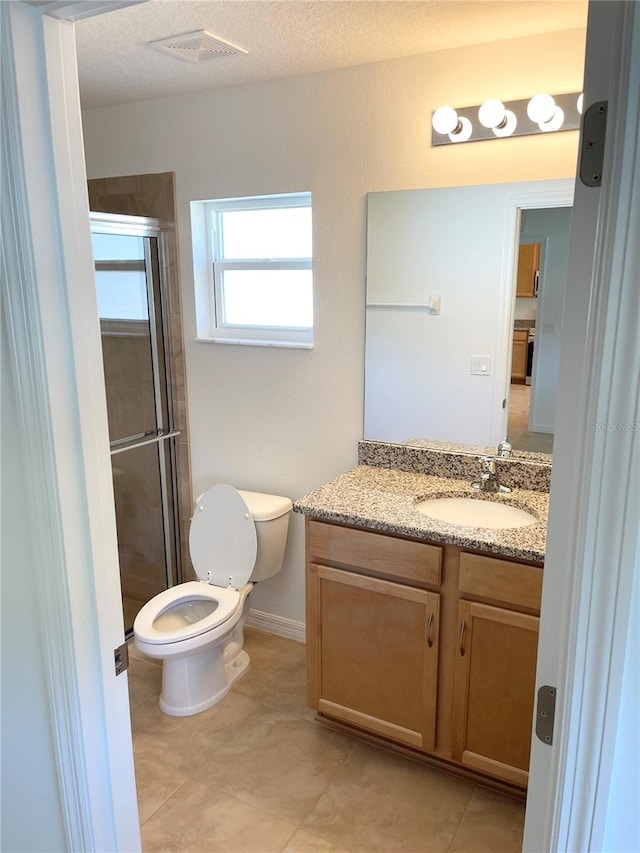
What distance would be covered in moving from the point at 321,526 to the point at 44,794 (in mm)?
1146

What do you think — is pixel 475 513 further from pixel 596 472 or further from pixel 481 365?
pixel 596 472

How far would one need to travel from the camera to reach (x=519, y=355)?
2287mm

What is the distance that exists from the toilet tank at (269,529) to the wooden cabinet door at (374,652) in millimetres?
514

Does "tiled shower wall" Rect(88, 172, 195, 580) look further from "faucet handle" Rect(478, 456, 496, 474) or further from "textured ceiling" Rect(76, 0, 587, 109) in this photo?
"faucet handle" Rect(478, 456, 496, 474)

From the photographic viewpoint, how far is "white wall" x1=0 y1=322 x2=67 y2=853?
1.14 meters

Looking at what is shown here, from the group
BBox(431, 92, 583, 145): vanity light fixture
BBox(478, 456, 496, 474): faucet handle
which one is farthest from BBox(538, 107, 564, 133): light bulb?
BBox(478, 456, 496, 474): faucet handle

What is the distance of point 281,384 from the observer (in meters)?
A: 2.83

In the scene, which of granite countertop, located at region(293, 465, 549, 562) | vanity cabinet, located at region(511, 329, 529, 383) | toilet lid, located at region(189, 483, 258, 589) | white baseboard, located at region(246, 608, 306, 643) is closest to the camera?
granite countertop, located at region(293, 465, 549, 562)

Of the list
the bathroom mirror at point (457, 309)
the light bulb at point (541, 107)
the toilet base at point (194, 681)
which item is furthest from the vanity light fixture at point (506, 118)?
the toilet base at point (194, 681)

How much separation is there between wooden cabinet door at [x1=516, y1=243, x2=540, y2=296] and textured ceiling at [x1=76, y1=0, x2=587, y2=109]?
0.66 metres

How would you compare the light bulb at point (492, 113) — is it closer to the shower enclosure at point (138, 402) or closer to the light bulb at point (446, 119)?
the light bulb at point (446, 119)

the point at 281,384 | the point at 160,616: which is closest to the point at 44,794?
the point at 160,616

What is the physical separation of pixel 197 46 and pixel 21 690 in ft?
6.51

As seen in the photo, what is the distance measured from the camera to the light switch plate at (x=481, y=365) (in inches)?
92.7
